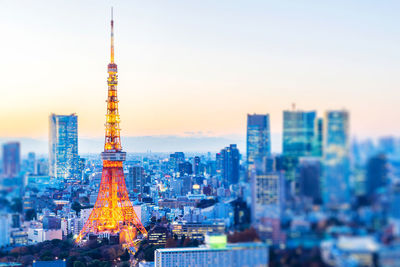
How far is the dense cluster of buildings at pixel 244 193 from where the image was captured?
4.21m

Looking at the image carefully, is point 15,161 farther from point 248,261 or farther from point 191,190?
point 191,190

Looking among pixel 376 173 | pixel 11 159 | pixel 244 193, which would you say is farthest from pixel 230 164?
pixel 376 173

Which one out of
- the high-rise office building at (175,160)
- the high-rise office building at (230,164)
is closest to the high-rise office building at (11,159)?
the high-rise office building at (230,164)

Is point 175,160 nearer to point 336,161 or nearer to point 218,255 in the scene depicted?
point 218,255

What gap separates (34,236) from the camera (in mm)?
10008

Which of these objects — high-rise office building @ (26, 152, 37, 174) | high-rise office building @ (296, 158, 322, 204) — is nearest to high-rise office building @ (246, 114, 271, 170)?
high-rise office building @ (296, 158, 322, 204)

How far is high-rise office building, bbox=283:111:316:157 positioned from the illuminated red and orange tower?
597cm

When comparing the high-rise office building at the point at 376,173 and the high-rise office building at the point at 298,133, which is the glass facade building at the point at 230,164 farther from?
the high-rise office building at the point at 376,173

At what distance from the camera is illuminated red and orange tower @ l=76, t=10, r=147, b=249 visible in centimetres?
1135

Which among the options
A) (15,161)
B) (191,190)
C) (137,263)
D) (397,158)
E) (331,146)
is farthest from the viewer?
(191,190)

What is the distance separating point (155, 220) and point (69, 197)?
5.63ft

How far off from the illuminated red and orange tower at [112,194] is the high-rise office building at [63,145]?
0.99 m

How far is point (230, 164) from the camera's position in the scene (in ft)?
32.2

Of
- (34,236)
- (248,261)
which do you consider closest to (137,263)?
(34,236)
